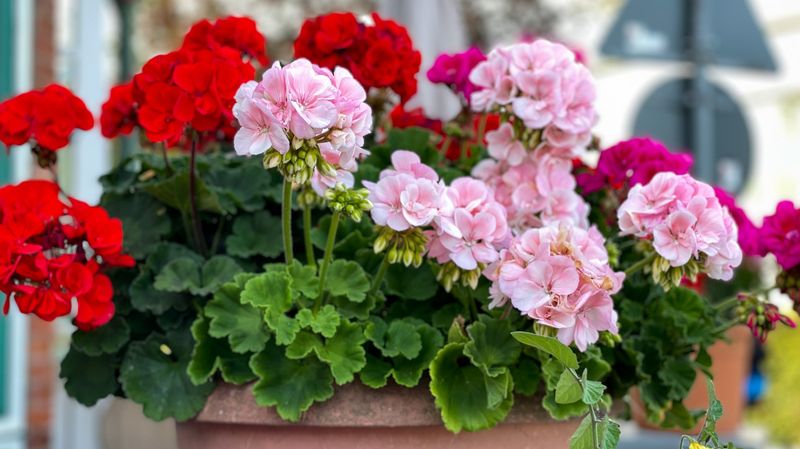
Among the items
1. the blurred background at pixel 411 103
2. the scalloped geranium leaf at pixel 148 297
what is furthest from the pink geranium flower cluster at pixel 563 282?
the blurred background at pixel 411 103

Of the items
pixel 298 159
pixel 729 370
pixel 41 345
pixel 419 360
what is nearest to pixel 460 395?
pixel 419 360

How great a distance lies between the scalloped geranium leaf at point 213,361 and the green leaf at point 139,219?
0.45 feet

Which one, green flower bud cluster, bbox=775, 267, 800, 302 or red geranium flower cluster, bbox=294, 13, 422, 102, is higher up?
red geranium flower cluster, bbox=294, 13, 422, 102

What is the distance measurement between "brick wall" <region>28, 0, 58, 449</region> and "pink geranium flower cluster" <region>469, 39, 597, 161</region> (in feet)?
8.51

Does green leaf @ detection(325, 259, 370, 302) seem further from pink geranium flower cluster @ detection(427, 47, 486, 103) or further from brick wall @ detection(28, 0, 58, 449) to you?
brick wall @ detection(28, 0, 58, 449)

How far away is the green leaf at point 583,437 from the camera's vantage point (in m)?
0.70

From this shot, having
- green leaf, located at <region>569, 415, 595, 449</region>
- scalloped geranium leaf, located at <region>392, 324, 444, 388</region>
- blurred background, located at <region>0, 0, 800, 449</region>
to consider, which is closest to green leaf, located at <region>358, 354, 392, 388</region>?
scalloped geranium leaf, located at <region>392, 324, 444, 388</region>

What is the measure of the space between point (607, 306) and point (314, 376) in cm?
27

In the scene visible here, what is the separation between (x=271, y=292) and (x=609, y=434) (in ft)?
1.16

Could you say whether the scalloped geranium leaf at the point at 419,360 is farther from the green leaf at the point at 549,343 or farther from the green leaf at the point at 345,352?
the green leaf at the point at 549,343

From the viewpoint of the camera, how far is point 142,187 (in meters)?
1.04

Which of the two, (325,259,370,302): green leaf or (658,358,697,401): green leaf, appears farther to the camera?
(658,358,697,401): green leaf

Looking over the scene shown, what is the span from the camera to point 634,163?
102 cm

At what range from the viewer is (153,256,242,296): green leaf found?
975 mm
